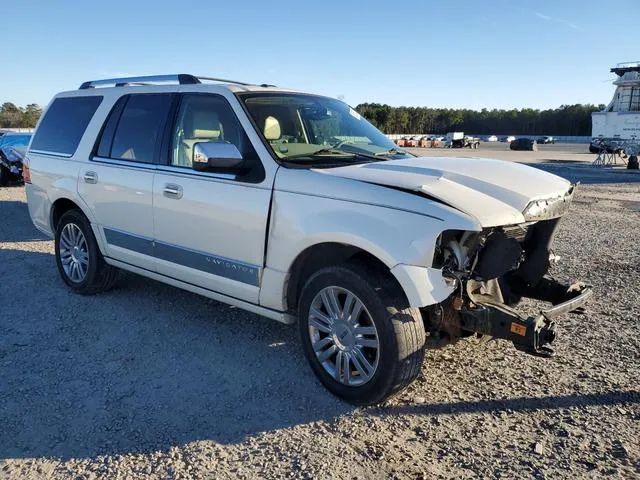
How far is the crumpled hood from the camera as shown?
10.5 ft

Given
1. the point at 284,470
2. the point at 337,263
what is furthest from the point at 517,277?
the point at 284,470

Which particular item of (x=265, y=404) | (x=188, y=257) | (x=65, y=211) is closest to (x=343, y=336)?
(x=265, y=404)

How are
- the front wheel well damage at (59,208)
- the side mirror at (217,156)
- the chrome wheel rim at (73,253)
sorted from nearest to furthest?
the side mirror at (217,156) < the chrome wheel rim at (73,253) < the front wheel well damage at (59,208)

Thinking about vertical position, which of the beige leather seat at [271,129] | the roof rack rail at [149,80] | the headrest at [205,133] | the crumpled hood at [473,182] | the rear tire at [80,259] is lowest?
the rear tire at [80,259]

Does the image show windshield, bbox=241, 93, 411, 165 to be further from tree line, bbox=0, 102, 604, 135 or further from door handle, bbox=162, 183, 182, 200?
tree line, bbox=0, 102, 604, 135

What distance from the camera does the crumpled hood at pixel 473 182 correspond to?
3.19 meters

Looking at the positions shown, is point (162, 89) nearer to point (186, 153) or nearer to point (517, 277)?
point (186, 153)

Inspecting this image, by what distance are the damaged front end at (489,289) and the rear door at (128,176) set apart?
2.72 m

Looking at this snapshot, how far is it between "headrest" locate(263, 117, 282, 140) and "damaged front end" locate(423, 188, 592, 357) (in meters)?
1.66

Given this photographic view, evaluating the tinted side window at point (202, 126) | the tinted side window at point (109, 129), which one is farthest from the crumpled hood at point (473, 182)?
the tinted side window at point (109, 129)

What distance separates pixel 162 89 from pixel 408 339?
325 centimetres

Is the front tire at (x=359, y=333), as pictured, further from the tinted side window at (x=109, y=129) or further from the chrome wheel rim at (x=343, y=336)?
the tinted side window at (x=109, y=129)

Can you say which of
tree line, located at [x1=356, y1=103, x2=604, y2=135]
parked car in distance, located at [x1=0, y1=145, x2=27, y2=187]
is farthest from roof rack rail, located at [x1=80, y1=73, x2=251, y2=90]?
tree line, located at [x1=356, y1=103, x2=604, y2=135]

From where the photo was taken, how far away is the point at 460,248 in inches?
127
